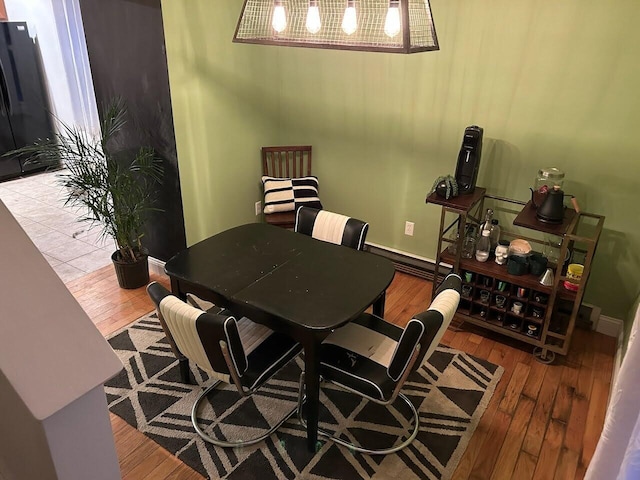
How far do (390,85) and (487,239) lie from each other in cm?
132

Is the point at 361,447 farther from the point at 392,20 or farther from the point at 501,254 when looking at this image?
the point at 392,20

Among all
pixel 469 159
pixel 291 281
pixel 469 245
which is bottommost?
pixel 469 245

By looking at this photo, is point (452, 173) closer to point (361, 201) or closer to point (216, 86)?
point (361, 201)

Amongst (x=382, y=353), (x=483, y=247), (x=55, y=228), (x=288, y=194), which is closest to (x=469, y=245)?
(x=483, y=247)

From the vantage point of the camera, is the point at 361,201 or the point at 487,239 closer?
the point at 487,239

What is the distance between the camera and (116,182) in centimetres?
327

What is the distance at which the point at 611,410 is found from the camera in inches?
46.9

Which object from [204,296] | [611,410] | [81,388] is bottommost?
[204,296]

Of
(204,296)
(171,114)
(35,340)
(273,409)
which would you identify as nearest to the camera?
(35,340)

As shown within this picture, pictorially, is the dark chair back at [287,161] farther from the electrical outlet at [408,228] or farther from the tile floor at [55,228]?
the tile floor at [55,228]

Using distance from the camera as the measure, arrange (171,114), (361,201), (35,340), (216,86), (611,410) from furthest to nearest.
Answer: (361,201)
(216,86)
(171,114)
(611,410)
(35,340)

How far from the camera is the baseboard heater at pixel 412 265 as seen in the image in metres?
3.84

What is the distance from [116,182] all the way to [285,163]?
1408 mm

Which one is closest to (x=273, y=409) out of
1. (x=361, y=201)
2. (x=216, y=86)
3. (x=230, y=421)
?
(x=230, y=421)
